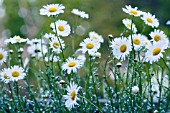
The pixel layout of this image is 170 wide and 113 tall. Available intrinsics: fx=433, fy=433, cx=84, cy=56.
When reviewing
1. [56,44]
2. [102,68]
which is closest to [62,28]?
[56,44]

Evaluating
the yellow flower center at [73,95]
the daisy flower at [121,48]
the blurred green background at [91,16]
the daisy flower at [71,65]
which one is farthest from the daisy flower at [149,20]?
the blurred green background at [91,16]

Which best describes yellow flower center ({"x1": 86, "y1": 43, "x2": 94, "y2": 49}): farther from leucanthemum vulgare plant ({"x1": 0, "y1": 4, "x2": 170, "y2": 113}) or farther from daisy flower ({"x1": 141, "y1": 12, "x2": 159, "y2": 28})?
daisy flower ({"x1": 141, "y1": 12, "x2": 159, "y2": 28})

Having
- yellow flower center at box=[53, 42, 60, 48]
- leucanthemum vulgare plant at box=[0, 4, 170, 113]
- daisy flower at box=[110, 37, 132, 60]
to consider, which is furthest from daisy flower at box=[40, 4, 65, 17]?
daisy flower at box=[110, 37, 132, 60]

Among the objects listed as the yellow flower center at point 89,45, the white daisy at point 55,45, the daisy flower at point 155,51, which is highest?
the white daisy at point 55,45

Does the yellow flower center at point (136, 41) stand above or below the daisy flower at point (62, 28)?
below

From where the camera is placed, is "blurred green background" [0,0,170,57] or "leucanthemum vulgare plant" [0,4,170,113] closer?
"leucanthemum vulgare plant" [0,4,170,113]

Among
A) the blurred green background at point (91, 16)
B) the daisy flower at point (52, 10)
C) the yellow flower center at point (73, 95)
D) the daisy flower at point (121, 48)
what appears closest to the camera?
the yellow flower center at point (73, 95)

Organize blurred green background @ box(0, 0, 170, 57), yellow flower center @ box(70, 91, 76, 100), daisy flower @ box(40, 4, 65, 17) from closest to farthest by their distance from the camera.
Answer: yellow flower center @ box(70, 91, 76, 100)
daisy flower @ box(40, 4, 65, 17)
blurred green background @ box(0, 0, 170, 57)

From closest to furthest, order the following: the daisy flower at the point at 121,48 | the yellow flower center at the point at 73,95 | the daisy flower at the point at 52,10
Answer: the yellow flower center at the point at 73,95, the daisy flower at the point at 121,48, the daisy flower at the point at 52,10

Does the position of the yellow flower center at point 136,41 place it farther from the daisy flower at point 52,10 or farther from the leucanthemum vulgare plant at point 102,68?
the daisy flower at point 52,10

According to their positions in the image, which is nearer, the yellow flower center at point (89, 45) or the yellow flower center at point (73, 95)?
the yellow flower center at point (73, 95)

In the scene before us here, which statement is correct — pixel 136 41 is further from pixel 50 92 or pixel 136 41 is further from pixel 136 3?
pixel 136 3
